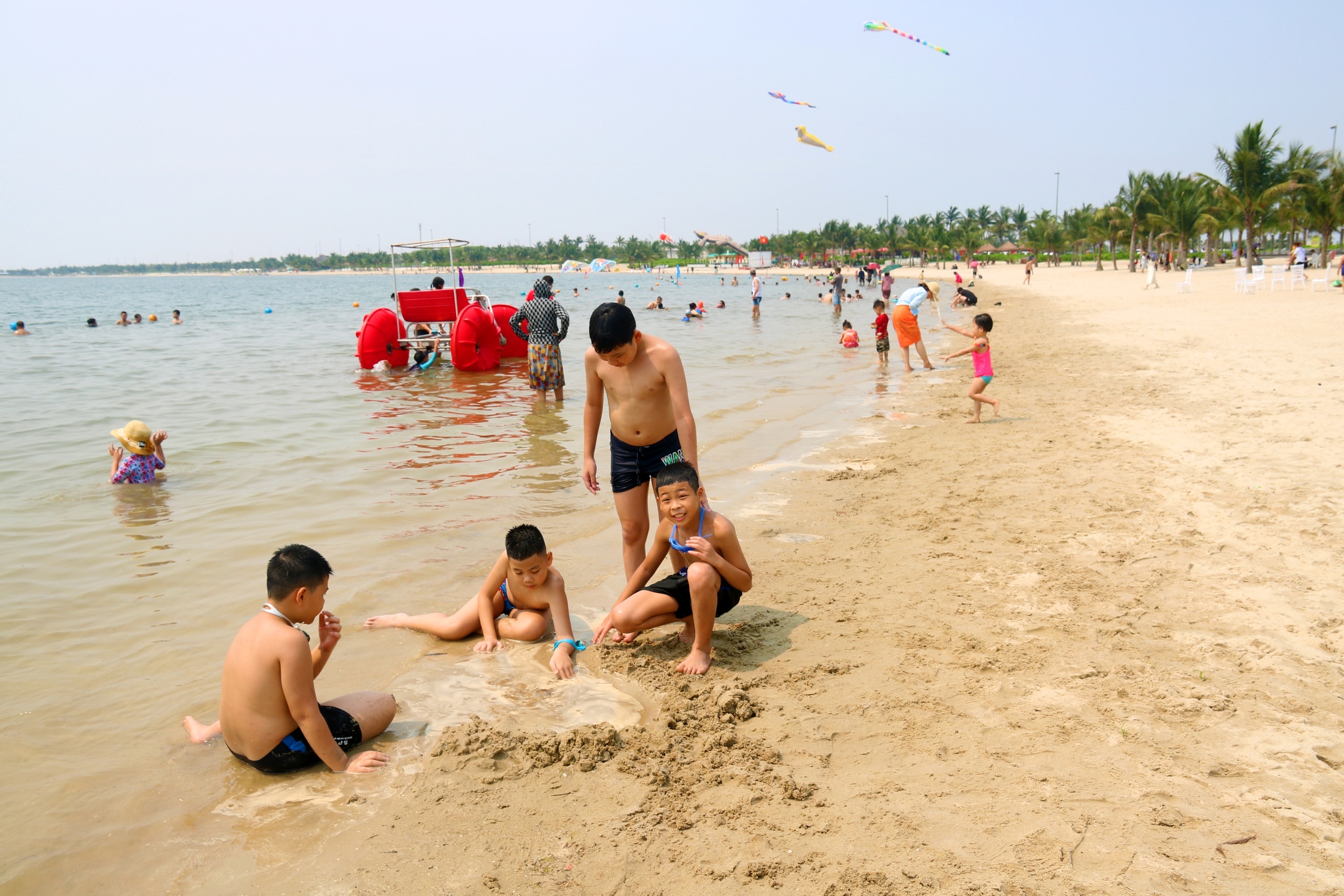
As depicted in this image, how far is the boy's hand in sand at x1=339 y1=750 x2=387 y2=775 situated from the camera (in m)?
3.29

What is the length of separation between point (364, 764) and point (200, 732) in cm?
93

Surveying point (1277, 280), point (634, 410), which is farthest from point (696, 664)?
point (1277, 280)

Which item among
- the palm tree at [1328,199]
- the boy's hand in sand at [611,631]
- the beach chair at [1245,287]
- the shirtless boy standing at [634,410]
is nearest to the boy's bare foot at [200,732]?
the boy's hand in sand at [611,631]

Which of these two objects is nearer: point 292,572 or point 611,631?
point 292,572

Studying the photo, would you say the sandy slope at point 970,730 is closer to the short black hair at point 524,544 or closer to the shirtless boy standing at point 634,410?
the short black hair at point 524,544

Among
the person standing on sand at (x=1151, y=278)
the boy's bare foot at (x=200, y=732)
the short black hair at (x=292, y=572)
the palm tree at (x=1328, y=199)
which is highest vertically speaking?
the palm tree at (x=1328, y=199)

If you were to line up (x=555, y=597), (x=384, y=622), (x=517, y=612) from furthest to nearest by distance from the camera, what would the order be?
1. (x=384, y=622)
2. (x=517, y=612)
3. (x=555, y=597)

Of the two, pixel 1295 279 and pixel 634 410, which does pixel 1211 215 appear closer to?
pixel 1295 279

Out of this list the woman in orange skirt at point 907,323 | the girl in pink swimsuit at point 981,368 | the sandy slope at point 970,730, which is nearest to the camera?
the sandy slope at point 970,730

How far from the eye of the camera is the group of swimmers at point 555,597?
10.4 feet

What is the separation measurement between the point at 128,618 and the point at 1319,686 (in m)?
6.25

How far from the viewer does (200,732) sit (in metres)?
3.63

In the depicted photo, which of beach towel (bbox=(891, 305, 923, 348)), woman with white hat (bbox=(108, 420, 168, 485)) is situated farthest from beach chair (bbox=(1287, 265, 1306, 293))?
woman with white hat (bbox=(108, 420, 168, 485))

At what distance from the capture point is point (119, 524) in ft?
22.8
